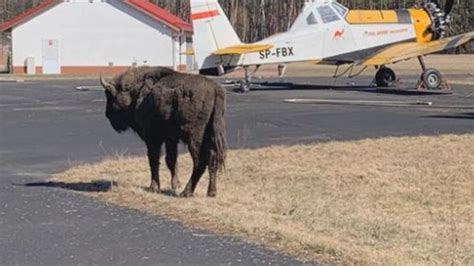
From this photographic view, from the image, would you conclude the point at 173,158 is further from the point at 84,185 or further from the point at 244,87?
the point at 244,87

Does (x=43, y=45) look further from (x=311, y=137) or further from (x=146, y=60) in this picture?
(x=311, y=137)

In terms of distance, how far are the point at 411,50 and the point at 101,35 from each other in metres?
32.4

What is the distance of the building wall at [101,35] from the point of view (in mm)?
64688

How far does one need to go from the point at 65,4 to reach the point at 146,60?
23.5 feet

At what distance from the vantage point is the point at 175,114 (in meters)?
12.0

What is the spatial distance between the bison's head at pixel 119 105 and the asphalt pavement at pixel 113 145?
4.35 feet

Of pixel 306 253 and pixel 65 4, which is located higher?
pixel 65 4

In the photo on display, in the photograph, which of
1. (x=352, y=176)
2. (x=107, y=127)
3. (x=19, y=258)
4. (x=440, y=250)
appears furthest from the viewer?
(x=107, y=127)

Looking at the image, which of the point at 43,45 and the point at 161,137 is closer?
the point at 161,137

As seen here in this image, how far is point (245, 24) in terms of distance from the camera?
10844 cm

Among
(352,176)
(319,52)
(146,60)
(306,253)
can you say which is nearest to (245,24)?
(146,60)

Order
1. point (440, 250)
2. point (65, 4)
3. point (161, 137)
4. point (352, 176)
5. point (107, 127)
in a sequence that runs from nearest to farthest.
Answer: point (440, 250) < point (161, 137) < point (352, 176) < point (107, 127) < point (65, 4)

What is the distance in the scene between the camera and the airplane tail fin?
37.0 meters

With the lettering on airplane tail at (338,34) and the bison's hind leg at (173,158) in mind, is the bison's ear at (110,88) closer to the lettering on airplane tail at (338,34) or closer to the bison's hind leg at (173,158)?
the bison's hind leg at (173,158)
